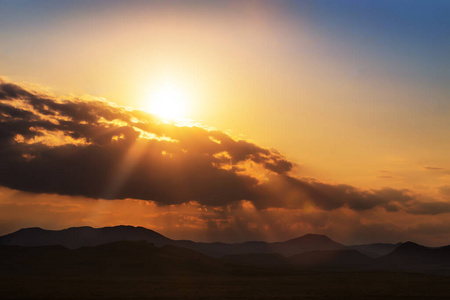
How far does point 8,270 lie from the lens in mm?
145750

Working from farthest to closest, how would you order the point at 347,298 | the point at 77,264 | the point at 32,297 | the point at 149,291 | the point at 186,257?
1. the point at 186,257
2. the point at 77,264
3. the point at 149,291
4. the point at 347,298
5. the point at 32,297

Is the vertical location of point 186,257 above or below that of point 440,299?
above

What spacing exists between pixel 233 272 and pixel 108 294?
91.1 meters

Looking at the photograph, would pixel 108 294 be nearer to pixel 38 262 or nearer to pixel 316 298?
pixel 316 298

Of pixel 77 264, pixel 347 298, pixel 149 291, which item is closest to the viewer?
pixel 347 298

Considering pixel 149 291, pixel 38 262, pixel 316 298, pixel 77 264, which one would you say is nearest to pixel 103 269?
pixel 77 264

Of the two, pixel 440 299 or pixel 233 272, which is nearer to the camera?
pixel 440 299

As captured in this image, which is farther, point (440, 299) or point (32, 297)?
point (440, 299)

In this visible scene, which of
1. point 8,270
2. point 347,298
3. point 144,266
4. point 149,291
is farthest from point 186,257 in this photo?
point 347,298

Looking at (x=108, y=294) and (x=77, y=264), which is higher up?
(x=77, y=264)

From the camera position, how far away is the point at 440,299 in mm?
79062

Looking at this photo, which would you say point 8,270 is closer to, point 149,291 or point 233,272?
point 233,272

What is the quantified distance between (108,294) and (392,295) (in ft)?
158

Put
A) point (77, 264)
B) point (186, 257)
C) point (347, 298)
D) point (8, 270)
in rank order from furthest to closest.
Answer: point (186, 257)
point (77, 264)
point (8, 270)
point (347, 298)
